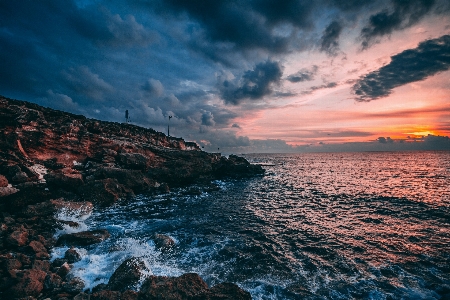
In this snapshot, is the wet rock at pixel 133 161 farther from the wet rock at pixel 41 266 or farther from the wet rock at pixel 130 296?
the wet rock at pixel 130 296

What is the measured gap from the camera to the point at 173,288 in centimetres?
727

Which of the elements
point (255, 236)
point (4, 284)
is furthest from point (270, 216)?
point (4, 284)

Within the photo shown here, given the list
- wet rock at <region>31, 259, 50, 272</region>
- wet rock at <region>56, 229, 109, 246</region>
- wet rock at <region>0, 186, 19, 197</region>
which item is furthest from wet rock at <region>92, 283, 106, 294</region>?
wet rock at <region>0, 186, 19, 197</region>

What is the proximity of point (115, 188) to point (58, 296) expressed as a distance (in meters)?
19.8

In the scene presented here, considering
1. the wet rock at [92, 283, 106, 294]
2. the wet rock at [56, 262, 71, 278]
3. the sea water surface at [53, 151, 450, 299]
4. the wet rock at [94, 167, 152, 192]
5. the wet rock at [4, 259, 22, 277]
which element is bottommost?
the sea water surface at [53, 151, 450, 299]

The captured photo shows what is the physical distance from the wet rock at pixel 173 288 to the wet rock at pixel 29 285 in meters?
4.35

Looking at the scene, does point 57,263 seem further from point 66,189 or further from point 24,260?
point 66,189

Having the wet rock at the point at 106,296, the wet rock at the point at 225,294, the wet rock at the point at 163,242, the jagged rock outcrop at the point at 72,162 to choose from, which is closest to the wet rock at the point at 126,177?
the jagged rock outcrop at the point at 72,162

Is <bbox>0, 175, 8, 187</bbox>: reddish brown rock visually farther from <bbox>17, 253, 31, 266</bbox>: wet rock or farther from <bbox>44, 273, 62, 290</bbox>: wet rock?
<bbox>44, 273, 62, 290</bbox>: wet rock

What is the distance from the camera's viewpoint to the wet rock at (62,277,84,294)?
818cm

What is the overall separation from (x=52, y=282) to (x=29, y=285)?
0.76m

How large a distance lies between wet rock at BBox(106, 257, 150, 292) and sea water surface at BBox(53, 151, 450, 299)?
2.98 feet

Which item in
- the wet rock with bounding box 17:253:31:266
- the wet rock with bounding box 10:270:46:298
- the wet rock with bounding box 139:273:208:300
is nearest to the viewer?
the wet rock with bounding box 139:273:208:300

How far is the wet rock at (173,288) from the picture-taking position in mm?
6980
